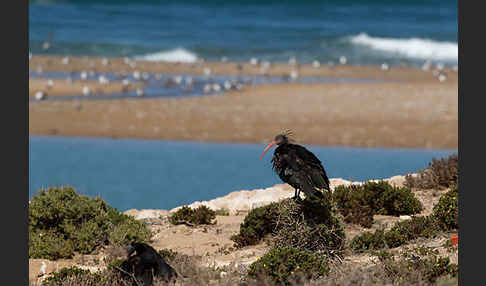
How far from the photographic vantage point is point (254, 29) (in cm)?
5984

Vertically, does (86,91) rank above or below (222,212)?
above

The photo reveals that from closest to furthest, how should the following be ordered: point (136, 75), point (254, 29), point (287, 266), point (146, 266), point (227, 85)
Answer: point (146, 266), point (287, 266), point (227, 85), point (136, 75), point (254, 29)

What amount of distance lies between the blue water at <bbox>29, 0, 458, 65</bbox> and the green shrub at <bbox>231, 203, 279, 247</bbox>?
106ft

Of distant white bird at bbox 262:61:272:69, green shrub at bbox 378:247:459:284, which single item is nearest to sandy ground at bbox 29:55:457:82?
distant white bird at bbox 262:61:272:69

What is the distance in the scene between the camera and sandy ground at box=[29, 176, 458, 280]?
35.3 ft

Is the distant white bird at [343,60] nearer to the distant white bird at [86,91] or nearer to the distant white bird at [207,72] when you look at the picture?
the distant white bird at [207,72]

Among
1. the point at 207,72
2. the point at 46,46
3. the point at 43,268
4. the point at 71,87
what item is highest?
the point at 46,46

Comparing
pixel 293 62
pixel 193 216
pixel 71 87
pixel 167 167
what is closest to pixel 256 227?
pixel 193 216

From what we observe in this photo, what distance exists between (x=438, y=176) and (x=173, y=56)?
32.6 m

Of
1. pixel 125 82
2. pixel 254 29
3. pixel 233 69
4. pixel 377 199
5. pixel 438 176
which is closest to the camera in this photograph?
pixel 377 199

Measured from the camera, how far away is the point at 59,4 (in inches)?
3081

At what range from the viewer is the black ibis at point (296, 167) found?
912 centimetres

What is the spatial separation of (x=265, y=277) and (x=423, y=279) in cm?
186

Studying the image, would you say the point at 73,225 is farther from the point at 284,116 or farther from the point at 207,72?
the point at 207,72
